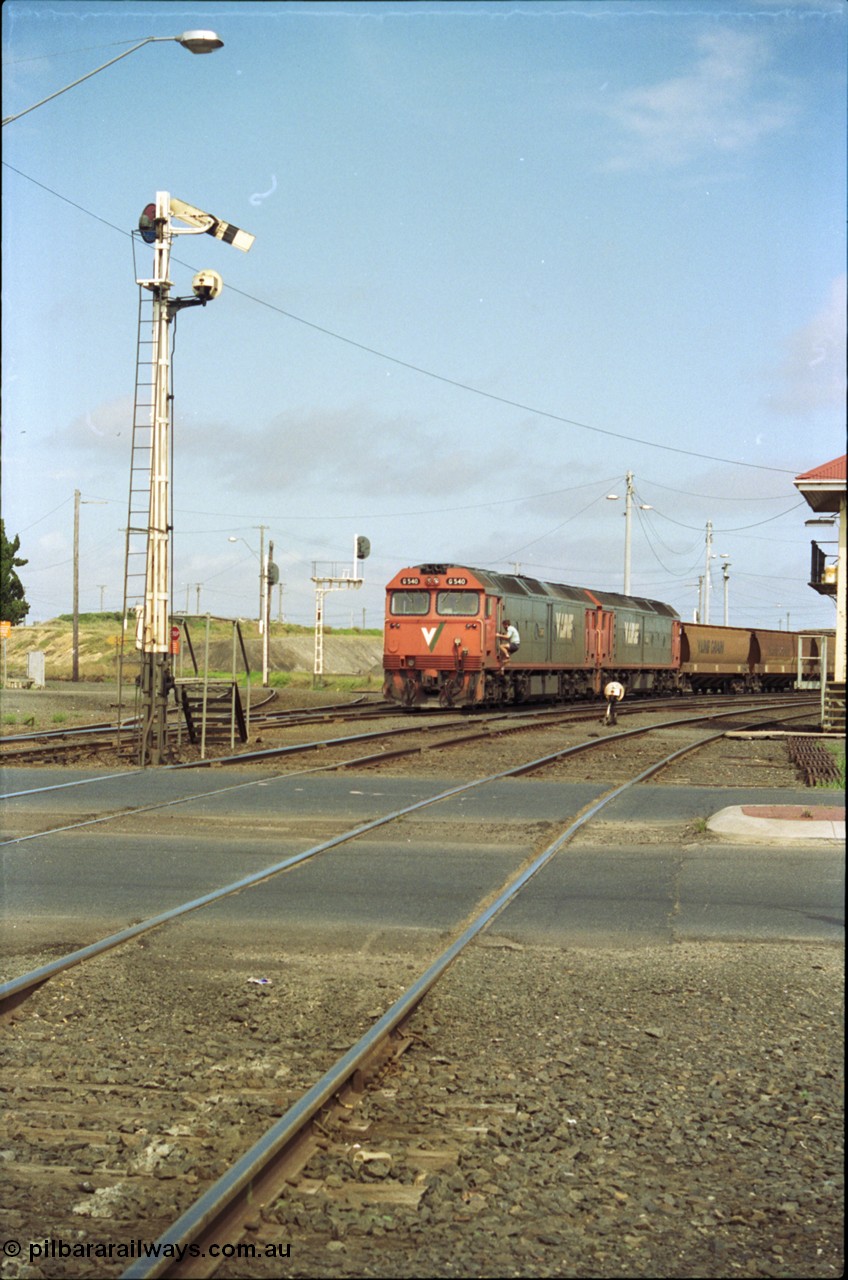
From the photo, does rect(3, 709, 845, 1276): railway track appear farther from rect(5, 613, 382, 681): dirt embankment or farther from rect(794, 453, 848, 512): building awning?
rect(5, 613, 382, 681): dirt embankment

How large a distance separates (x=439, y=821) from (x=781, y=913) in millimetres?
5378

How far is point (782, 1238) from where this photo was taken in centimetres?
428

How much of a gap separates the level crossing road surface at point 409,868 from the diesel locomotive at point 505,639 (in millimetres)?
17029

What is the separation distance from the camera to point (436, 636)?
34375mm

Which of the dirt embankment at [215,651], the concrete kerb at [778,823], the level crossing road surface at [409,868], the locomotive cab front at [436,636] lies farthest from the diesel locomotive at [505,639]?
the dirt embankment at [215,651]

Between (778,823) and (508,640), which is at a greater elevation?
(508,640)

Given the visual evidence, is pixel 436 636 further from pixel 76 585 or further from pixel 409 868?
pixel 76 585

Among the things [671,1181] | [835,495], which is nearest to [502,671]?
[835,495]

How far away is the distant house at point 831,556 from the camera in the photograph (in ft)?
79.5

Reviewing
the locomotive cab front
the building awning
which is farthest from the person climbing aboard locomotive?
the building awning

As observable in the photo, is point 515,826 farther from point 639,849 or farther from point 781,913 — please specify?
point 781,913

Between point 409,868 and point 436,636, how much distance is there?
23081mm

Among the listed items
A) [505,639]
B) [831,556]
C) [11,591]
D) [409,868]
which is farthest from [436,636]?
[11,591]

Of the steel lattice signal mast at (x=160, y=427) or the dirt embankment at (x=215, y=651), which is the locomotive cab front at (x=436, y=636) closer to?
the steel lattice signal mast at (x=160, y=427)
